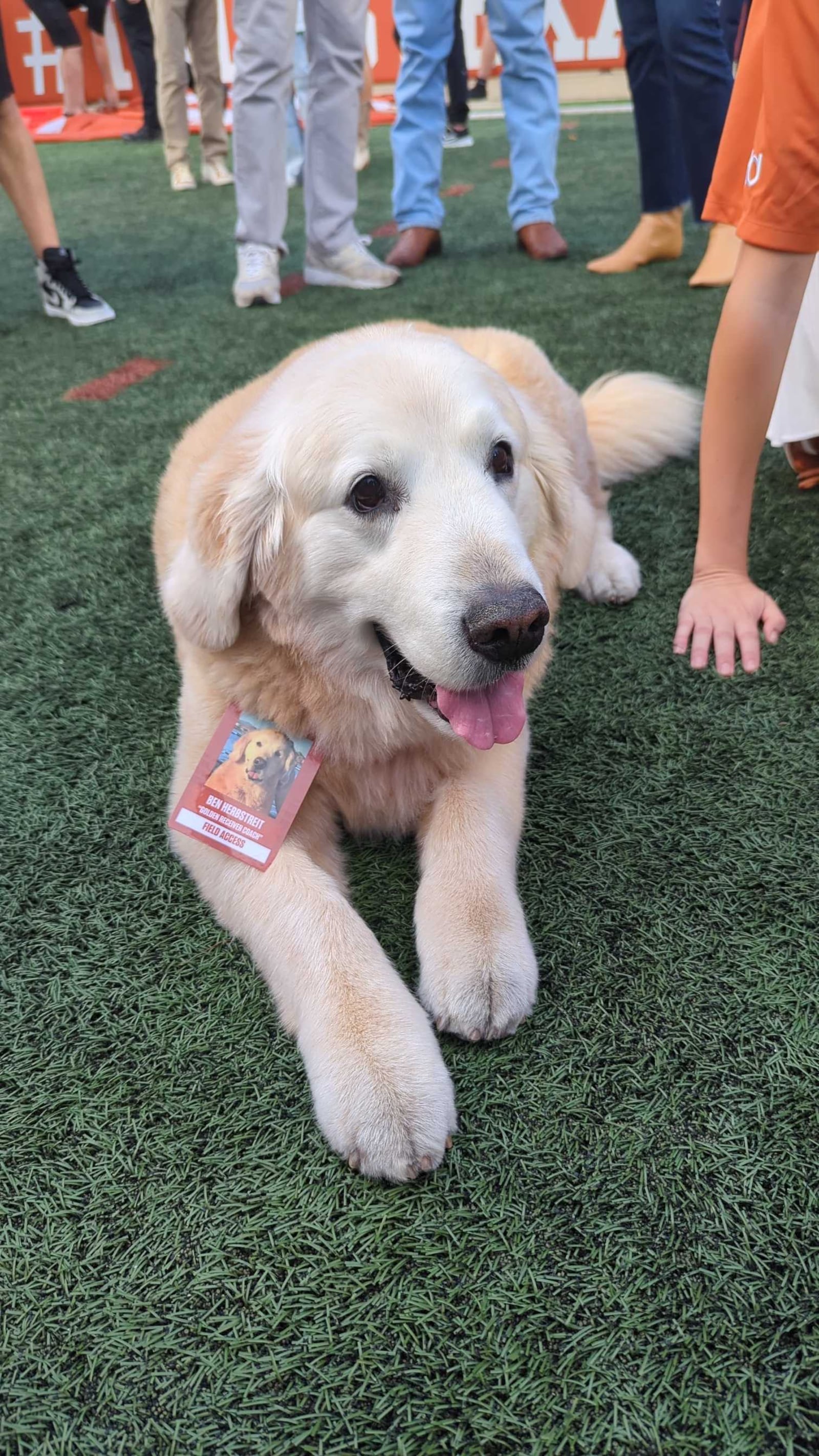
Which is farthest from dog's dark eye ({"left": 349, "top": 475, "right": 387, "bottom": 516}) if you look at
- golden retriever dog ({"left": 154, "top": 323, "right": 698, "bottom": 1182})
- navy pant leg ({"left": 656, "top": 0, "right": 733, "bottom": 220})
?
navy pant leg ({"left": 656, "top": 0, "right": 733, "bottom": 220})

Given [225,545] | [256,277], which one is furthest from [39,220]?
[225,545]

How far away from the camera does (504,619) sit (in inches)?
44.3

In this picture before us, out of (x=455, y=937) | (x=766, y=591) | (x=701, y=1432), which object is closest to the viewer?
(x=701, y=1432)

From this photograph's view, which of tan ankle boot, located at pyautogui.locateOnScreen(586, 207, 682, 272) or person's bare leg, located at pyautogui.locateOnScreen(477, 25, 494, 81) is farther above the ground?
person's bare leg, located at pyautogui.locateOnScreen(477, 25, 494, 81)

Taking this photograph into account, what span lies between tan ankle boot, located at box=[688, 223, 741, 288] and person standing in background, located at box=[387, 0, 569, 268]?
2.76ft

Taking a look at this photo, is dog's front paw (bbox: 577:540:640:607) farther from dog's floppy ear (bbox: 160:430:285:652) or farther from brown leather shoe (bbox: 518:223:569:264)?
brown leather shoe (bbox: 518:223:569:264)

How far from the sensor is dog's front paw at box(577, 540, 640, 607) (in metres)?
2.02

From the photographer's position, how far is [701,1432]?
2.59 feet

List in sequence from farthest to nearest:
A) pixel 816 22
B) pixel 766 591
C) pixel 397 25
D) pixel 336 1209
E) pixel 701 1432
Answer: pixel 397 25 → pixel 766 591 → pixel 816 22 → pixel 336 1209 → pixel 701 1432

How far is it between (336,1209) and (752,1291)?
0.39 m

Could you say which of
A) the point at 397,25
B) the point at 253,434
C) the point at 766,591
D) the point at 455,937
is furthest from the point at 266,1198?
the point at 397,25

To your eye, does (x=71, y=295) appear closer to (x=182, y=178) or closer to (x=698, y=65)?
(x=698, y=65)

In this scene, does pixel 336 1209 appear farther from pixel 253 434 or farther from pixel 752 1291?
pixel 253 434

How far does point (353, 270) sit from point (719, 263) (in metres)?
1.51
